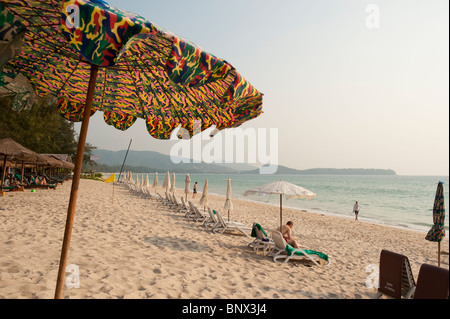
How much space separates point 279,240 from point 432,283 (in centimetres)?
369

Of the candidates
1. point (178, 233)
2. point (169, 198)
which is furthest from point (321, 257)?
point (169, 198)

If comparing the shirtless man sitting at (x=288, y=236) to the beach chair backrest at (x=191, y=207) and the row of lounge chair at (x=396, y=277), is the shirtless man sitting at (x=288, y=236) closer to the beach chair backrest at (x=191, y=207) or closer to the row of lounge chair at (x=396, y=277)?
the row of lounge chair at (x=396, y=277)

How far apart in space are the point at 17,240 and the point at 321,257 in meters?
6.85

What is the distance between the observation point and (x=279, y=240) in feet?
21.7

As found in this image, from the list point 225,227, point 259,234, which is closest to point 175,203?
point 225,227

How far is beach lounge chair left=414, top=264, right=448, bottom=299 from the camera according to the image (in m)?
3.03

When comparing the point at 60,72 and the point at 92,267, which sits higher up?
the point at 60,72

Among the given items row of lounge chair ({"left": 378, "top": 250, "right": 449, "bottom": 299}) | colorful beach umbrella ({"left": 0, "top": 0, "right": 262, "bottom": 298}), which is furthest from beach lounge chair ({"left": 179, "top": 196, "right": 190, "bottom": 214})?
colorful beach umbrella ({"left": 0, "top": 0, "right": 262, "bottom": 298})

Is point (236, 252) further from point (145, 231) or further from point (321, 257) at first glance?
point (145, 231)

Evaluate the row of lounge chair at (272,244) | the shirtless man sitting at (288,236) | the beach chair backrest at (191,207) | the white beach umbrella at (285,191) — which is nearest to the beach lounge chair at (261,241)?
the row of lounge chair at (272,244)

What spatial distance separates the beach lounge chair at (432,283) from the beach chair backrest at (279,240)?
3.45 metres

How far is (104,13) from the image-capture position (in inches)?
58.9

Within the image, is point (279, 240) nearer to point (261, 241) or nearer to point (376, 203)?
point (261, 241)

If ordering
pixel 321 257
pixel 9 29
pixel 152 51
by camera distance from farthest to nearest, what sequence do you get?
pixel 321 257
pixel 152 51
pixel 9 29
